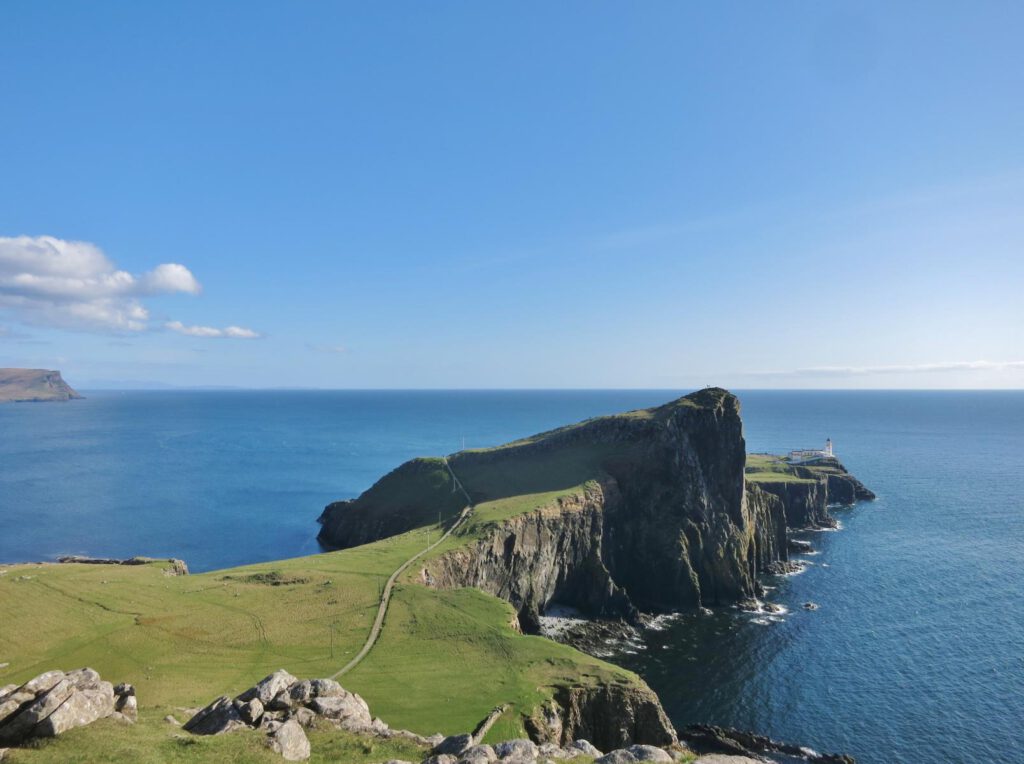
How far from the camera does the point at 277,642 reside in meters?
47.2

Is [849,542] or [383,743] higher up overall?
[383,743]

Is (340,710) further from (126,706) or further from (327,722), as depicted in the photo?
(126,706)

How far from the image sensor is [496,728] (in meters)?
36.6

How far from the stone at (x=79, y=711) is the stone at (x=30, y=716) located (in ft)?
0.62

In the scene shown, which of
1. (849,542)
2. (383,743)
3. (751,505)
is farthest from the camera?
(849,542)

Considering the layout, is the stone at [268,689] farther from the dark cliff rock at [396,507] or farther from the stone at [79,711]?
the dark cliff rock at [396,507]

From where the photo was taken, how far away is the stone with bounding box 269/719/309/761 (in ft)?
81.1

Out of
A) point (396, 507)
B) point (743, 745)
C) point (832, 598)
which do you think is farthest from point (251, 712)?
point (832, 598)

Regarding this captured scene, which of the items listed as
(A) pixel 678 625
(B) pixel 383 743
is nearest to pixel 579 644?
(A) pixel 678 625

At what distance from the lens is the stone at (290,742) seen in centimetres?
2473

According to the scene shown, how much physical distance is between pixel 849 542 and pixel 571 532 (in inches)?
2702

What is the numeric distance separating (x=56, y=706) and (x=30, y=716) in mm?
797

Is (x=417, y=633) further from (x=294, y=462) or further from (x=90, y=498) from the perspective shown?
(x=294, y=462)

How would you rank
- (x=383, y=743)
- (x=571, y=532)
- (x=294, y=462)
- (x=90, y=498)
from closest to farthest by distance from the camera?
(x=383, y=743), (x=571, y=532), (x=90, y=498), (x=294, y=462)
